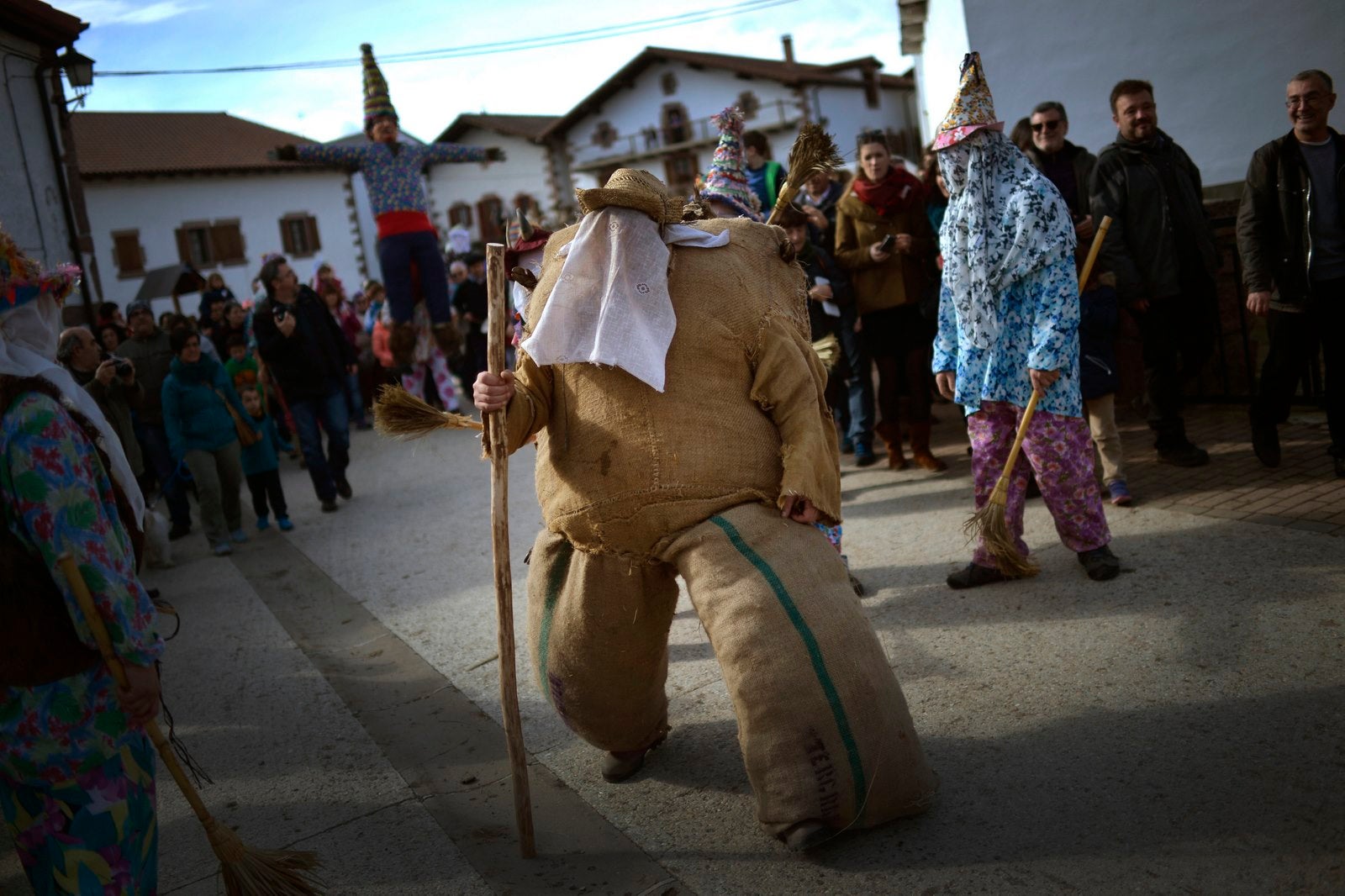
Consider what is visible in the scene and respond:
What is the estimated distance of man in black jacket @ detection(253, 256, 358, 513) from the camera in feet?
28.3

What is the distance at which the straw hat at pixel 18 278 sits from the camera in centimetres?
271

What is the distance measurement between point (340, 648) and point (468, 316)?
25.3 ft

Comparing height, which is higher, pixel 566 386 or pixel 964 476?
pixel 566 386

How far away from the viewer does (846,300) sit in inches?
290

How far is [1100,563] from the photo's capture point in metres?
4.67

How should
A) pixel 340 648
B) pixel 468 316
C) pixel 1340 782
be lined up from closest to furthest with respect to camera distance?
pixel 1340 782
pixel 340 648
pixel 468 316

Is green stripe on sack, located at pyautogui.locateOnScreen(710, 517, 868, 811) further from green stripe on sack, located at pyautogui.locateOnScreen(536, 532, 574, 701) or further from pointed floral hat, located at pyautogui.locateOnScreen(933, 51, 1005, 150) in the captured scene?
pointed floral hat, located at pyautogui.locateOnScreen(933, 51, 1005, 150)

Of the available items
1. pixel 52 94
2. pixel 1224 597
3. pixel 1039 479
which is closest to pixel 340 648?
pixel 1039 479

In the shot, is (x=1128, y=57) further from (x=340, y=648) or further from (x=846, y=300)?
(x=340, y=648)

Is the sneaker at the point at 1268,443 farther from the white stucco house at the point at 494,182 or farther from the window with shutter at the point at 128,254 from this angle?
the white stucco house at the point at 494,182

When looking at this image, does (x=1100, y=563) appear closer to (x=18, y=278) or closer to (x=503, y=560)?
(x=503, y=560)

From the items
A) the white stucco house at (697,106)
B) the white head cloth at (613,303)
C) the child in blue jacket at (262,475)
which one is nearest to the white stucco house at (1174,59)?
the child in blue jacket at (262,475)

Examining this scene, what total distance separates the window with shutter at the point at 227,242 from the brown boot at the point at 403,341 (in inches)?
1085

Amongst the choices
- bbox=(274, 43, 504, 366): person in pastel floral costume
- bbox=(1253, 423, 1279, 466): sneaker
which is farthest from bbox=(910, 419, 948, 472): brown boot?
bbox=(274, 43, 504, 366): person in pastel floral costume
